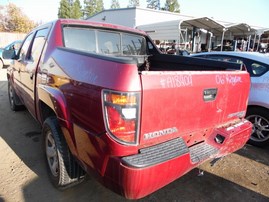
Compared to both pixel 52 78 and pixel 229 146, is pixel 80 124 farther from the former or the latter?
pixel 229 146

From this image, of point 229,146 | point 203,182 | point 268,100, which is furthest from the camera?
point 268,100

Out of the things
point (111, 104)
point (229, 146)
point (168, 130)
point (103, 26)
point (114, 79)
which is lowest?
point (229, 146)

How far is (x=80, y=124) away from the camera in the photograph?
2.02 metres

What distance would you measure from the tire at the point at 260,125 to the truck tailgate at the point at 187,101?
1592 mm

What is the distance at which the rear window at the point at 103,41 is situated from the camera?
298 centimetres

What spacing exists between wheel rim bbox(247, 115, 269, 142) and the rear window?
91.6 inches

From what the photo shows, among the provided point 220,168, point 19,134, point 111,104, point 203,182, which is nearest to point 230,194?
point 203,182

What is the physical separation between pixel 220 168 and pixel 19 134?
11.7 feet

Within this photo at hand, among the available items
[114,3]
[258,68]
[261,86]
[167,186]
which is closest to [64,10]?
[114,3]

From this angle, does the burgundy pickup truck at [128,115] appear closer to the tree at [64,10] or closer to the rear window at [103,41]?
the rear window at [103,41]

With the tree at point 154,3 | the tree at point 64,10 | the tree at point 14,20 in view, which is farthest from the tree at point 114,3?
the tree at point 14,20

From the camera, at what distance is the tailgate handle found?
7.18 feet

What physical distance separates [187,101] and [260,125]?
8.69 feet

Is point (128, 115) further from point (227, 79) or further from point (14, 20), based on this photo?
point (14, 20)
